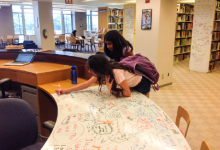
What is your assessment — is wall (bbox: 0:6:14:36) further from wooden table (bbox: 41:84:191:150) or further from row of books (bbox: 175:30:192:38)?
wooden table (bbox: 41:84:191:150)

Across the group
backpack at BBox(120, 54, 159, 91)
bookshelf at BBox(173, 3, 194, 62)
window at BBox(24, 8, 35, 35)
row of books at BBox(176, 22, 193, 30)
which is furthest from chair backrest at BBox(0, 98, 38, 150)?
window at BBox(24, 8, 35, 35)

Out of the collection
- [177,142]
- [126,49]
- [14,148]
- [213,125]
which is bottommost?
[213,125]

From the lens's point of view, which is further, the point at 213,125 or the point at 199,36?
the point at 199,36

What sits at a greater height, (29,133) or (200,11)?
(200,11)

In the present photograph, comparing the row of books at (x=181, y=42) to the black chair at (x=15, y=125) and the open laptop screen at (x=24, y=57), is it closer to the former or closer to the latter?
the open laptop screen at (x=24, y=57)

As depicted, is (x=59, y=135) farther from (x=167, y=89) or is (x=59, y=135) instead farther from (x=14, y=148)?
(x=167, y=89)

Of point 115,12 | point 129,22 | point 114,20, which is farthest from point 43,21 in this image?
point 115,12

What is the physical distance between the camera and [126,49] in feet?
7.96

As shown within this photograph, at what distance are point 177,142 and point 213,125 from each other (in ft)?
7.50

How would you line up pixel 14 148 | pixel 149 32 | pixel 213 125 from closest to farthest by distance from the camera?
pixel 14 148 < pixel 213 125 < pixel 149 32

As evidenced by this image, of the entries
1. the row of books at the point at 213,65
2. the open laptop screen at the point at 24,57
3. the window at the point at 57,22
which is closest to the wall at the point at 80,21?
the window at the point at 57,22

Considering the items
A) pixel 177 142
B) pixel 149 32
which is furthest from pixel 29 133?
pixel 149 32

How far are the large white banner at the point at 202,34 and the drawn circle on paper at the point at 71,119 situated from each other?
596cm

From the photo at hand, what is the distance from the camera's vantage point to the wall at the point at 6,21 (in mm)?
12250
